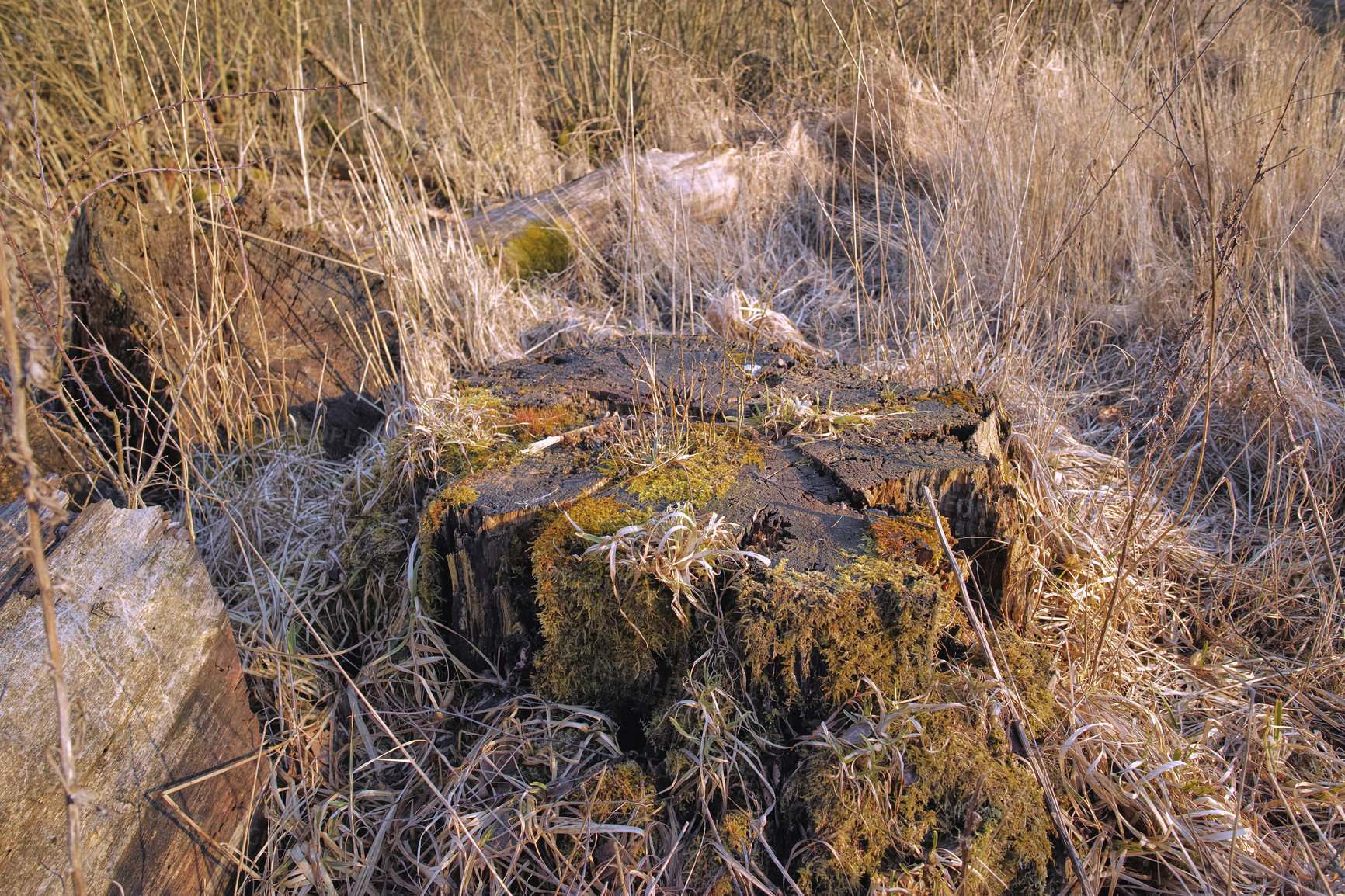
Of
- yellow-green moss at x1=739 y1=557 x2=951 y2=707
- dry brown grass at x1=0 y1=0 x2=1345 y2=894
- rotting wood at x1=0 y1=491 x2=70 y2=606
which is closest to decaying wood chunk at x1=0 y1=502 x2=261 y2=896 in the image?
rotting wood at x1=0 y1=491 x2=70 y2=606

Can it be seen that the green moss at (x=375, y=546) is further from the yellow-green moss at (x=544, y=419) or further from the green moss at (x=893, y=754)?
the green moss at (x=893, y=754)

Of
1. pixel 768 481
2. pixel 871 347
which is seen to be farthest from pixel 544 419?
pixel 871 347

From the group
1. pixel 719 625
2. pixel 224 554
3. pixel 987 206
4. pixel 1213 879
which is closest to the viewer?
pixel 1213 879

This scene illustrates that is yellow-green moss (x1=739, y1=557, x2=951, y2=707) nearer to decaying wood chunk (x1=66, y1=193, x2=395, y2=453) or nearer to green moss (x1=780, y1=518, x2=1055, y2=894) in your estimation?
green moss (x1=780, y1=518, x2=1055, y2=894)

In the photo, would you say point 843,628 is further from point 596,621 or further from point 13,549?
point 13,549

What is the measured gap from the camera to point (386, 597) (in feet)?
6.48

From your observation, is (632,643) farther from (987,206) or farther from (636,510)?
(987,206)

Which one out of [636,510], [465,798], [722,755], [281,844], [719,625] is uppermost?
[636,510]

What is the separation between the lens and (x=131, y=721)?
1.39m

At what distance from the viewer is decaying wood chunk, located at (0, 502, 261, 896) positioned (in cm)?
127

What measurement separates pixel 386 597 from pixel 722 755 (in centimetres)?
106

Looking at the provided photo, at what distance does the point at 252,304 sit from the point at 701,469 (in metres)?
2.07

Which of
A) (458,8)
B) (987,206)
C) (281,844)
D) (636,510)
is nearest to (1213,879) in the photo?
(636,510)

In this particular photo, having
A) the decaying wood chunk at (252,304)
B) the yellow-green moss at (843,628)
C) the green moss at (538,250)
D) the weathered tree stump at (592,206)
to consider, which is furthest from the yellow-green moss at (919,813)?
the green moss at (538,250)
